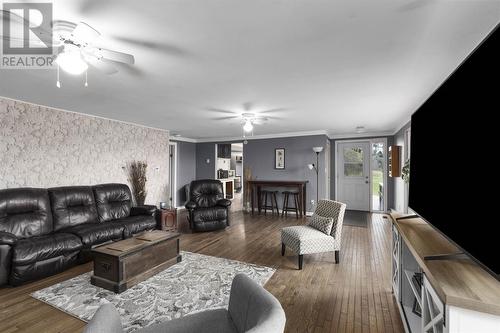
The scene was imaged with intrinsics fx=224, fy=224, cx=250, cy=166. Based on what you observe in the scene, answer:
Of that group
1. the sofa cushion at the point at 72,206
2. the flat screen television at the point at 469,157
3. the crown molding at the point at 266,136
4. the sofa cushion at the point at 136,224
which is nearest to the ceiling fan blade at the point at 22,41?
the sofa cushion at the point at 72,206

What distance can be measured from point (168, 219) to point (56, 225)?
5.92 feet

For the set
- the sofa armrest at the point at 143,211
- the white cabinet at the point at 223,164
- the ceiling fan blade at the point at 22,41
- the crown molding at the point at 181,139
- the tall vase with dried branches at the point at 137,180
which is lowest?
the sofa armrest at the point at 143,211

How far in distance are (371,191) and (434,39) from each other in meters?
5.53

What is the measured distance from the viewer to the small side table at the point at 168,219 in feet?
15.0

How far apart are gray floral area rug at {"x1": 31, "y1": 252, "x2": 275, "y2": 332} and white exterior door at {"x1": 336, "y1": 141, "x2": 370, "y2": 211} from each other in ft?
15.9

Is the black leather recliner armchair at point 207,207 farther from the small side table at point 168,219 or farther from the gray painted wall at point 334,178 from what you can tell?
the gray painted wall at point 334,178

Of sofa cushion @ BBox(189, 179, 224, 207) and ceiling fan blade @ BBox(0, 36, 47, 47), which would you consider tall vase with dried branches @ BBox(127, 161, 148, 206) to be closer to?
sofa cushion @ BBox(189, 179, 224, 207)

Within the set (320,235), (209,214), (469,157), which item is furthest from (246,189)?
(469,157)

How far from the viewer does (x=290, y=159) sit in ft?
21.5

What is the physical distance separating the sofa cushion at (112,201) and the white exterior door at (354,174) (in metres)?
5.84

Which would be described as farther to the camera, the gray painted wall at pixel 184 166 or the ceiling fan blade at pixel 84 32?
the gray painted wall at pixel 184 166

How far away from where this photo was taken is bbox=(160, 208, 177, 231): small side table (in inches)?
180

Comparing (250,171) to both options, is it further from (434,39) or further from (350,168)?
(434,39)

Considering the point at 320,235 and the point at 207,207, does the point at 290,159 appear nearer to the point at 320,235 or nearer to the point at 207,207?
the point at 207,207
